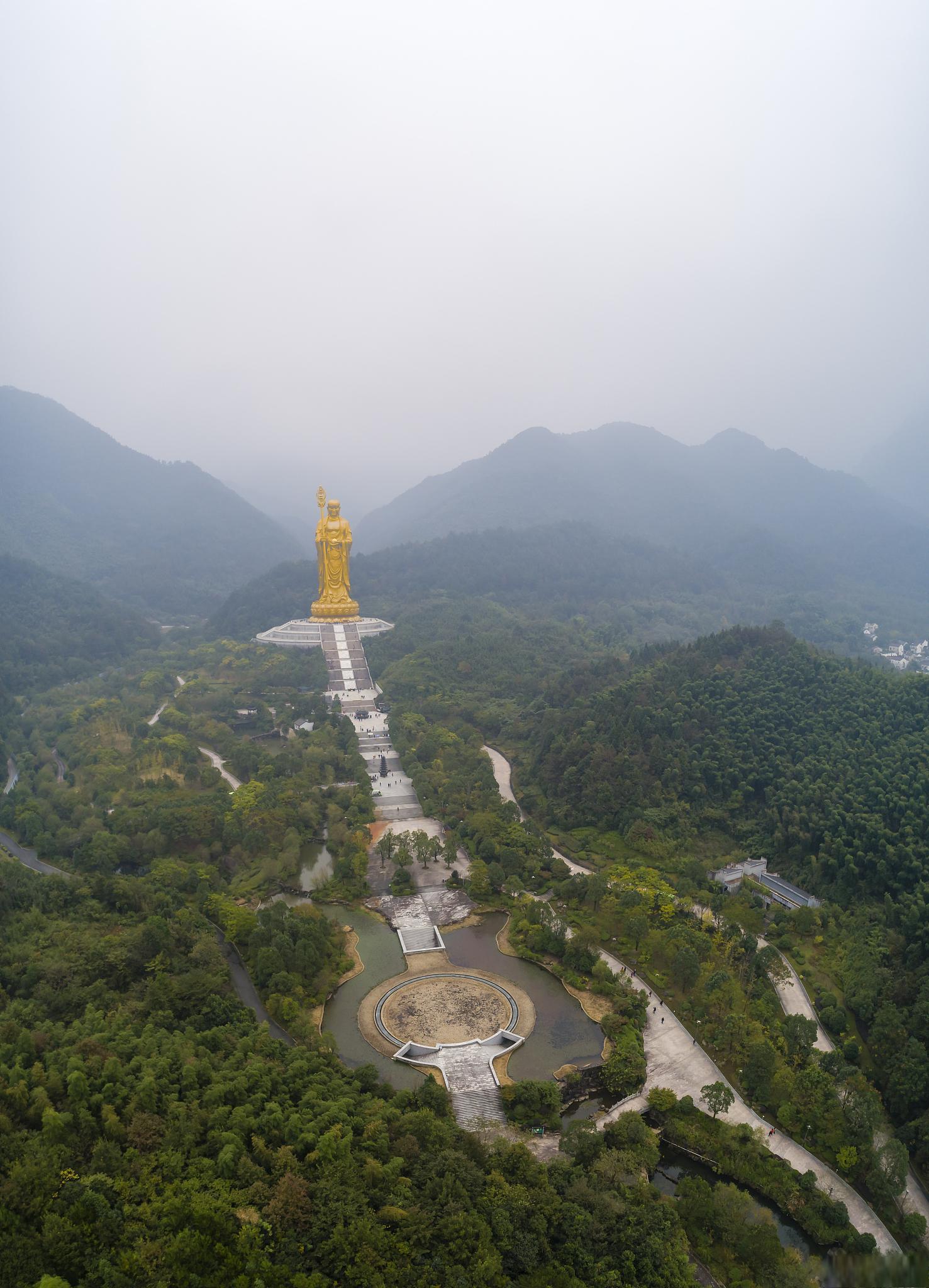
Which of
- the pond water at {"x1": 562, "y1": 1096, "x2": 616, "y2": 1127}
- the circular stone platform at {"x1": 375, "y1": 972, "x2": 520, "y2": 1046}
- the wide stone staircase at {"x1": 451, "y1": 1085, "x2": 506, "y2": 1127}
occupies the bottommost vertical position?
the pond water at {"x1": 562, "y1": 1096, "x2": 616, "y2": 1127}

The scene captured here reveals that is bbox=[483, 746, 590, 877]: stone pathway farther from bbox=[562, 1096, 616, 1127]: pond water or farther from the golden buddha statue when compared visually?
the golden buddha statue

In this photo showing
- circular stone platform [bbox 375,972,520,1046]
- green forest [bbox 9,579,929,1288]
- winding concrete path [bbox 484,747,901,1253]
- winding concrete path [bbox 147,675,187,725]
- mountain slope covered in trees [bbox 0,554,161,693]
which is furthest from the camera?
mountain slope covered in trees [bbox 0,554,161,693]

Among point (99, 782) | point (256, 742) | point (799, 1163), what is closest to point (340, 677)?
point (256, 742)

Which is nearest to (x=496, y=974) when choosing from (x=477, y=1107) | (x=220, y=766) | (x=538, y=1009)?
(x=538, y=1009)

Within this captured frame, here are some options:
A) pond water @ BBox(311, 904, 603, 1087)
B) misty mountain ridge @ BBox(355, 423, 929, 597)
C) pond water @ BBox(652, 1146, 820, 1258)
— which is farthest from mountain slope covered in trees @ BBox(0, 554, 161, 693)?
misty mountain ridge @ BBox(355, 423, 929, 597)

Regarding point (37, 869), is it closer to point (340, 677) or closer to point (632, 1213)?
point (632, 1213)
